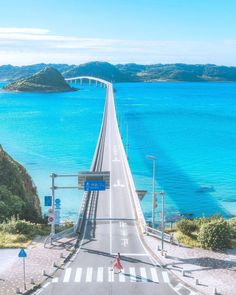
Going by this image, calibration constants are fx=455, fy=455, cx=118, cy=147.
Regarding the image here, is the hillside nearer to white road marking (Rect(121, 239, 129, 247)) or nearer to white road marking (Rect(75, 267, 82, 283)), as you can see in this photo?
white road marking (Rect(121, 239, 129, 247))

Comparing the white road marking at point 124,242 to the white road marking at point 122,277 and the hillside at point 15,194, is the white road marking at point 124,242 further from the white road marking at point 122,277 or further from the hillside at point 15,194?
the hillside at point 15,194

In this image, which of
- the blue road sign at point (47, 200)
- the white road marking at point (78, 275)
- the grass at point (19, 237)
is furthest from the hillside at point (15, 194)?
the white road marking at point (78, 275)

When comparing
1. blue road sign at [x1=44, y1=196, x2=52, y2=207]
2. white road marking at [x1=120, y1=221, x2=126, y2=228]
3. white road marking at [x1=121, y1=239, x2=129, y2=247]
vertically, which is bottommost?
white road marking at [x1=120, y1=221, x2=126, y2=228]

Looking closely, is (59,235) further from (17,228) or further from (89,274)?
(89,274)

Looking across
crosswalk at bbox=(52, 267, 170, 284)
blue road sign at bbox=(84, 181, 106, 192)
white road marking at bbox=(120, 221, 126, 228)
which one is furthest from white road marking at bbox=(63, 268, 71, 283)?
white road marking at bbox=(120, 221, 126, 228)

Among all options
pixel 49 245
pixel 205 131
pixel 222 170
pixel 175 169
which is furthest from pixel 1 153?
pixel 205 131

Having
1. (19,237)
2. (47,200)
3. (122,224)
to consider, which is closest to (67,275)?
(19,237)

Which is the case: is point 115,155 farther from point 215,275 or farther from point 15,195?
point 215,275
